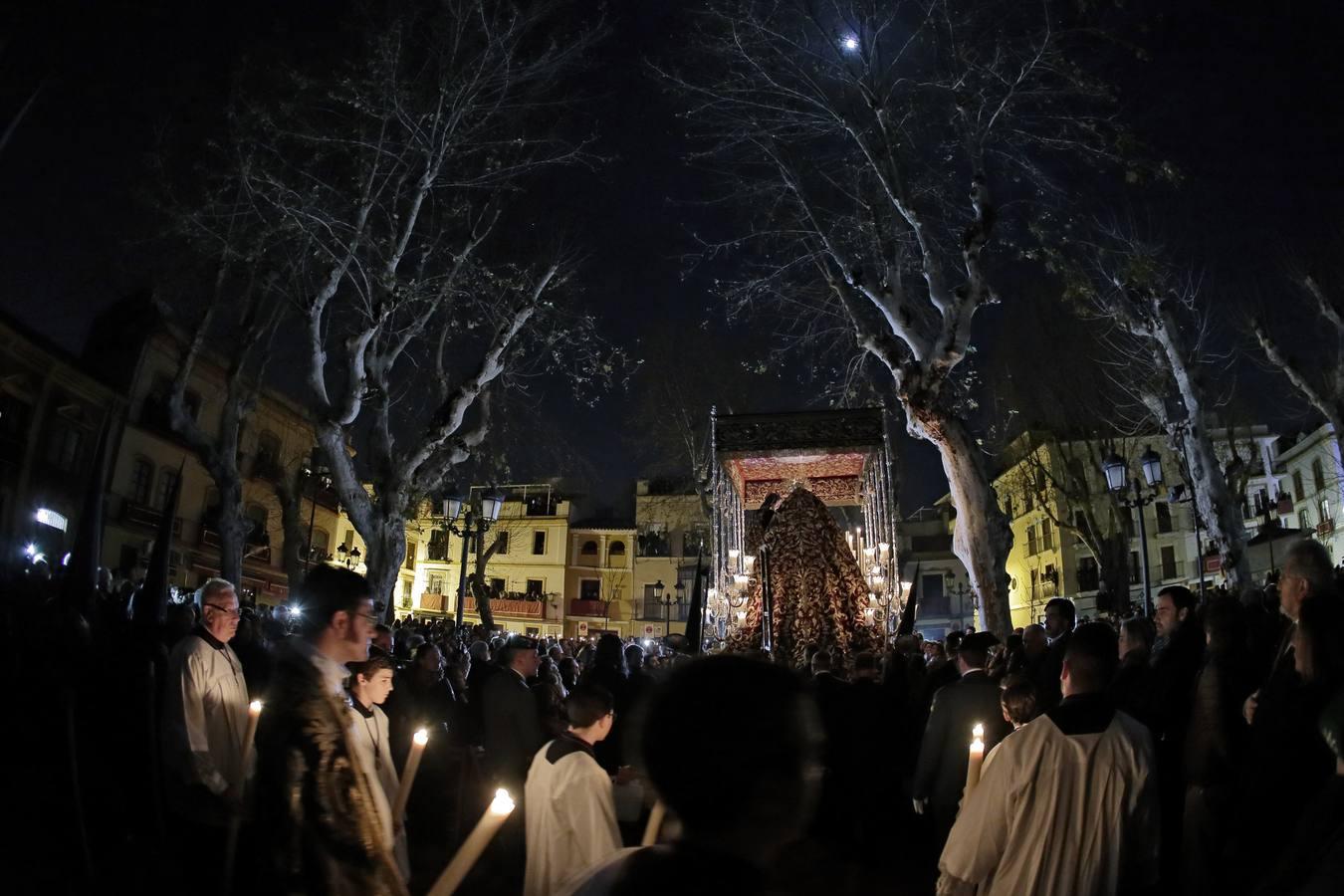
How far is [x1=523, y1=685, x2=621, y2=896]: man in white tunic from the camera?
367 cm

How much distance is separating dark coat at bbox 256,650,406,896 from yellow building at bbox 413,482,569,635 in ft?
A: 174

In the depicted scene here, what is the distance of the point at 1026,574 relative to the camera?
5341 cm

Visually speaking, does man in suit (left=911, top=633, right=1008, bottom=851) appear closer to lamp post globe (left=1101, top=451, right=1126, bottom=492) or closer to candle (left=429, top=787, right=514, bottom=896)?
candle (left=429, top=787, right=514, bottom=896)

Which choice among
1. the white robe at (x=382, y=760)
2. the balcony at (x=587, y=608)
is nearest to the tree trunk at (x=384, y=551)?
the white robe at (x=382, y=760)

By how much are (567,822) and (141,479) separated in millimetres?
34577

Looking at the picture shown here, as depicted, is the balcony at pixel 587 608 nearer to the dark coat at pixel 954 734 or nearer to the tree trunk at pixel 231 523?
the tree trunk at pixel 231 523

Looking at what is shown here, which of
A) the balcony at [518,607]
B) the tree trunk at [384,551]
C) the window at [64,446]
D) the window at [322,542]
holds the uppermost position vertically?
the window at [64,446]

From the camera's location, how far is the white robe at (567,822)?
3672mm

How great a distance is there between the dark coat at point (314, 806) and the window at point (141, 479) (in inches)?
1347

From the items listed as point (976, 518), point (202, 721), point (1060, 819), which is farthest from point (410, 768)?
point (976, 518)

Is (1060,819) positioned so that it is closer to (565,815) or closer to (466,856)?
(565,815)

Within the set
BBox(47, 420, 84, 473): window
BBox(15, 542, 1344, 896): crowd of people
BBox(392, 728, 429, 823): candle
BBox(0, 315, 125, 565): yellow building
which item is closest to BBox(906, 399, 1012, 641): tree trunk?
BBox(15, 542, 1344, 896): crowd of people

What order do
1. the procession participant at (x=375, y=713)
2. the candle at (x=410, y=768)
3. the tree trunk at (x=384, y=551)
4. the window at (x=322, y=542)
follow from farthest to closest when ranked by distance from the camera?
the window at (x=322, y=542) < the tree trunk at (x=384, y=551) < the procession participant at (x=375, y=713) < the candle at (x=410, y=768)

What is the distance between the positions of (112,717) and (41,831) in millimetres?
1272
